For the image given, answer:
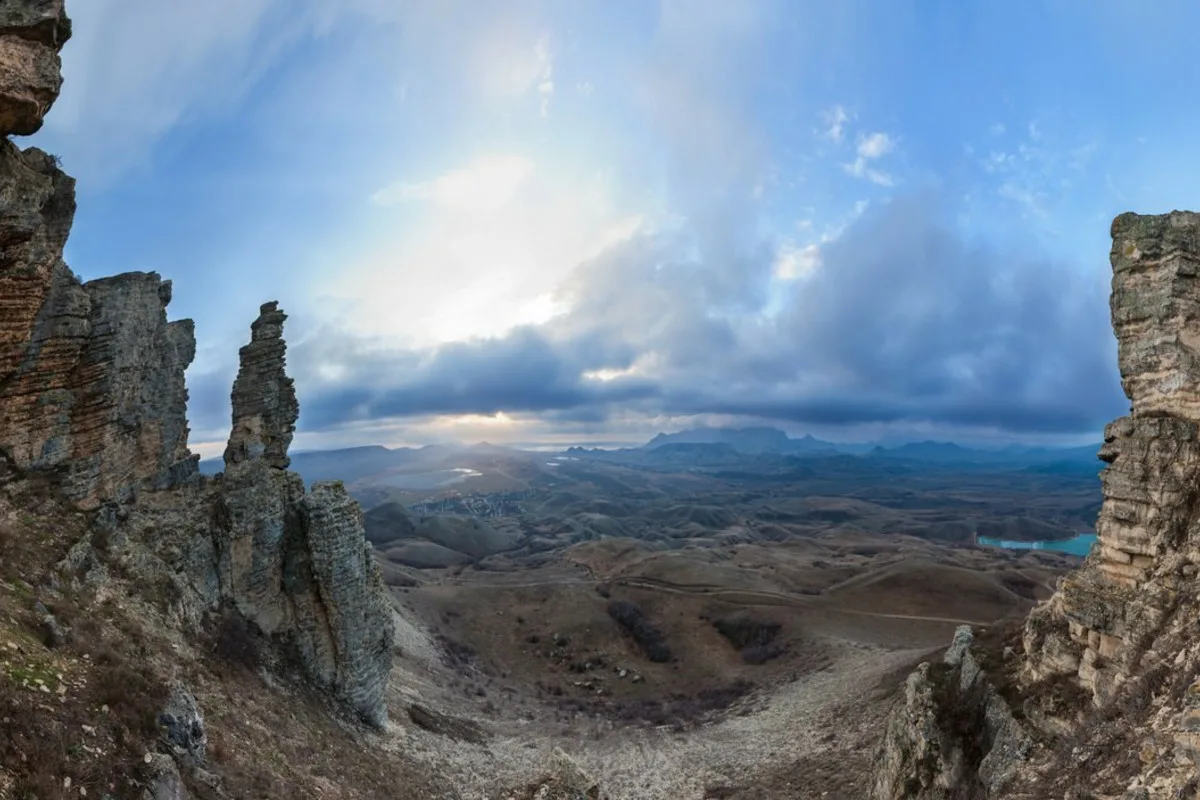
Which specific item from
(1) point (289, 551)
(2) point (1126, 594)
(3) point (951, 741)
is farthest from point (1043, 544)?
(1) point (289, 551)

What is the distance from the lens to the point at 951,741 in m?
18.6

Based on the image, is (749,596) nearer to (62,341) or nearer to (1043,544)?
(62,341)

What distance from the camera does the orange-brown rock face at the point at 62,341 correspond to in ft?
43.2

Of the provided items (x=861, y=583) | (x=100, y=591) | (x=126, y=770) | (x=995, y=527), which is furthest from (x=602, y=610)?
(x=995, y=527)

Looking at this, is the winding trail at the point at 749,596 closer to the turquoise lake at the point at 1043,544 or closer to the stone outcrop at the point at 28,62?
the stone outcrop at the point at 28,62

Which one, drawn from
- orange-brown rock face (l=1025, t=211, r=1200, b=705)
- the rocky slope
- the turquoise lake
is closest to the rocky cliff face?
the rocky slope

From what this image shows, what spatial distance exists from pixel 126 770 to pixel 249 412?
2008 cm

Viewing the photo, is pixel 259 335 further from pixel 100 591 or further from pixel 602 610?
pixel 602 610

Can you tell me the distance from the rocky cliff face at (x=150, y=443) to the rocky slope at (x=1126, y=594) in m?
23.4

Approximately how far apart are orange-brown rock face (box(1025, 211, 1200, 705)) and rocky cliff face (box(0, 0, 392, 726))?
1057 inches

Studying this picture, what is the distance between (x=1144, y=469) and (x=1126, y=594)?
3262 mm

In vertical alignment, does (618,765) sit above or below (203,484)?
below

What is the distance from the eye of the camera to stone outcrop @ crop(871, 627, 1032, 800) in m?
16.1

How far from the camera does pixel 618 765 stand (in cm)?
3175
